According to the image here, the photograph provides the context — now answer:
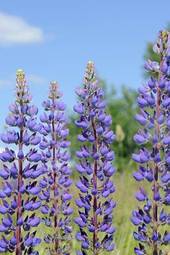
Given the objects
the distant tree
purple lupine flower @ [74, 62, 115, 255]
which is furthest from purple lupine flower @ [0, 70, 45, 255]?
the distant tree

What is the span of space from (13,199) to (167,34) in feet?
5.02

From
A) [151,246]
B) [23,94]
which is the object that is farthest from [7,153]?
[151,246]

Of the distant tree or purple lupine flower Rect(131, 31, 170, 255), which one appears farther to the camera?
the distant tree

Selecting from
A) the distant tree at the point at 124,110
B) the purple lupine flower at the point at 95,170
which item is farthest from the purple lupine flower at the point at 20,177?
the distant tree at the point at 124,110

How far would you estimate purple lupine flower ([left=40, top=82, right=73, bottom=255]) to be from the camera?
471cm

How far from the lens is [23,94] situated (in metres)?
4.47

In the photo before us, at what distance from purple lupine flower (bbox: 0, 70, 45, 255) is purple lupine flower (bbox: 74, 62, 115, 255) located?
0.31 metres

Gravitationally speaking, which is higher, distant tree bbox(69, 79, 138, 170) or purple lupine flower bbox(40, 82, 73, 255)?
distant tree bbox(69, 79, 138, 170)

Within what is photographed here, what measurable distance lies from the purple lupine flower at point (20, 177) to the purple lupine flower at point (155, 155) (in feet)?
2.17

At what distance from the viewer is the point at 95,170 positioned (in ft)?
14.7

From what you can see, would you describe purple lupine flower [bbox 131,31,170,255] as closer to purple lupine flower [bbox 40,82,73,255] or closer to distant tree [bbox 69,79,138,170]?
purple lupine flower [bbox 40,82,73,255]

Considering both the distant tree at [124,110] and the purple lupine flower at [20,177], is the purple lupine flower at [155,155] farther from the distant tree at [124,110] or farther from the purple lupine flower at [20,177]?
the distant tree at [124,110]

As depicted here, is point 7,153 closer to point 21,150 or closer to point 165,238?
point 21,150

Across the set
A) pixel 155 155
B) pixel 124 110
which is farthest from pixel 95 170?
pixel 124 110
